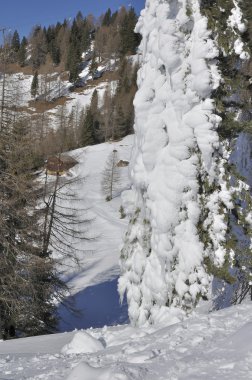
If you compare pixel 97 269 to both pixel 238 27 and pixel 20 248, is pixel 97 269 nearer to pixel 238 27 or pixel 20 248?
pixel 20 248

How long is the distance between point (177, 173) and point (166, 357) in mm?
3890

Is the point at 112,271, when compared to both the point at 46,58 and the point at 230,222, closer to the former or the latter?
the point at 230,222

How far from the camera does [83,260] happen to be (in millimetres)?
29078

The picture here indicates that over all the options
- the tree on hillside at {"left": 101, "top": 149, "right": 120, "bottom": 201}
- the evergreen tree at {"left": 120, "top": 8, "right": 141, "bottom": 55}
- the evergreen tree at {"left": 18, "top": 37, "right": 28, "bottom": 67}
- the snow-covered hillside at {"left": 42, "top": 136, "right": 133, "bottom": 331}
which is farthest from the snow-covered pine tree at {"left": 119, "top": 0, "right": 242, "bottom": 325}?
the evergreen tree at {"left": 18, "top": 37, "right": 28, "bottom": 67}

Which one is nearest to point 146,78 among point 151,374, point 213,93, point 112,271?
point 213,93

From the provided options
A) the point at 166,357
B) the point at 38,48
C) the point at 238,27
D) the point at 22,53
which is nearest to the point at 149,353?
the point at 166,357

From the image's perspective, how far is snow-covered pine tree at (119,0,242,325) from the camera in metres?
7.31

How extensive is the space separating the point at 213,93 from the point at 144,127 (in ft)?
4.87

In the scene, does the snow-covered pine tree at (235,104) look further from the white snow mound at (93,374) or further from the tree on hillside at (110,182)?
the tree on hillside at (110,182)

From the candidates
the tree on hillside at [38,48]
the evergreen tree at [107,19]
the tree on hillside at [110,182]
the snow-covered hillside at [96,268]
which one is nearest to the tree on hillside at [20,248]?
the snow-covered hillside at [96,268]

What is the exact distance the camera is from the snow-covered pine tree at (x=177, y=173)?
7.31m

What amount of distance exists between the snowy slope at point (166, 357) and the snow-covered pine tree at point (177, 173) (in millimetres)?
1420

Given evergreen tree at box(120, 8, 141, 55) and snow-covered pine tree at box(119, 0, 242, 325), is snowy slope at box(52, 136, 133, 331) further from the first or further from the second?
evergreen tree at box(120, 8, 141, 55)

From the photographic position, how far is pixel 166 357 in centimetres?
428
